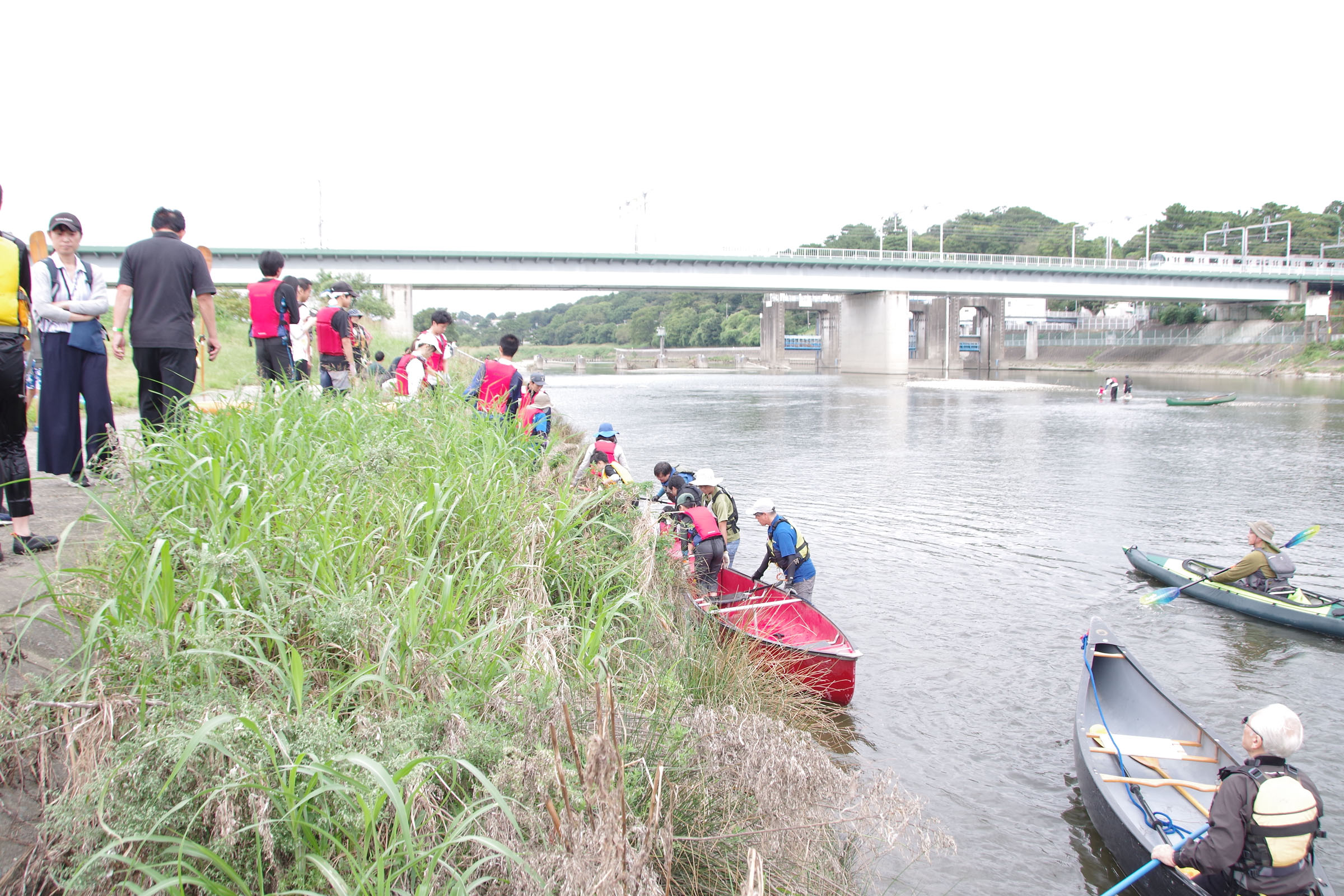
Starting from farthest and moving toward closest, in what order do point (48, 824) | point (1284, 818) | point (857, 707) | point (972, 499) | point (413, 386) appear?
point (972, 499) → point (413, 386) → point (857, 707) → point (1284, 818) → point (48, 824)

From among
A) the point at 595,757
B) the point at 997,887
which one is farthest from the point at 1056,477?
the point at 595,757

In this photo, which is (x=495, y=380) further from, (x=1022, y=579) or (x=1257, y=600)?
(x=1257, y=600)

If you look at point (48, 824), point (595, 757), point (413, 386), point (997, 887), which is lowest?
point (997, 887)

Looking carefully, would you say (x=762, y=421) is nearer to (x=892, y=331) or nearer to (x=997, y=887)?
(x=997, y=887)

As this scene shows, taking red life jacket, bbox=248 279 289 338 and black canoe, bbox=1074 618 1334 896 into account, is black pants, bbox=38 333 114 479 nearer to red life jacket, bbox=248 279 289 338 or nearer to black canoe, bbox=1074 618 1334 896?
red life jacket, bbox=248 279 289 338

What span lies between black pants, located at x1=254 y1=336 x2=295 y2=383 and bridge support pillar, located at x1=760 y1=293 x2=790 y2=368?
8616 cm

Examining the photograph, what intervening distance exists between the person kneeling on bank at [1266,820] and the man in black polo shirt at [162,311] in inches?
265

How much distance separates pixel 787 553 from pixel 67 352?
→ 6658mm

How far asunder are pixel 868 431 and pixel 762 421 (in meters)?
4.88

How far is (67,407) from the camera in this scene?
17.2 feet

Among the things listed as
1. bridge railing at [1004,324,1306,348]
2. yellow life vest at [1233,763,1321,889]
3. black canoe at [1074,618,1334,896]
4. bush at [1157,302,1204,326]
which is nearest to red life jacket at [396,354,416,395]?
black canoe at [1074,618,1334,896]

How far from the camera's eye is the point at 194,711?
2.85 meters

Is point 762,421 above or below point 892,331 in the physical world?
below

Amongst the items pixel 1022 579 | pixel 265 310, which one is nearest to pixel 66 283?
pixel 265 310
